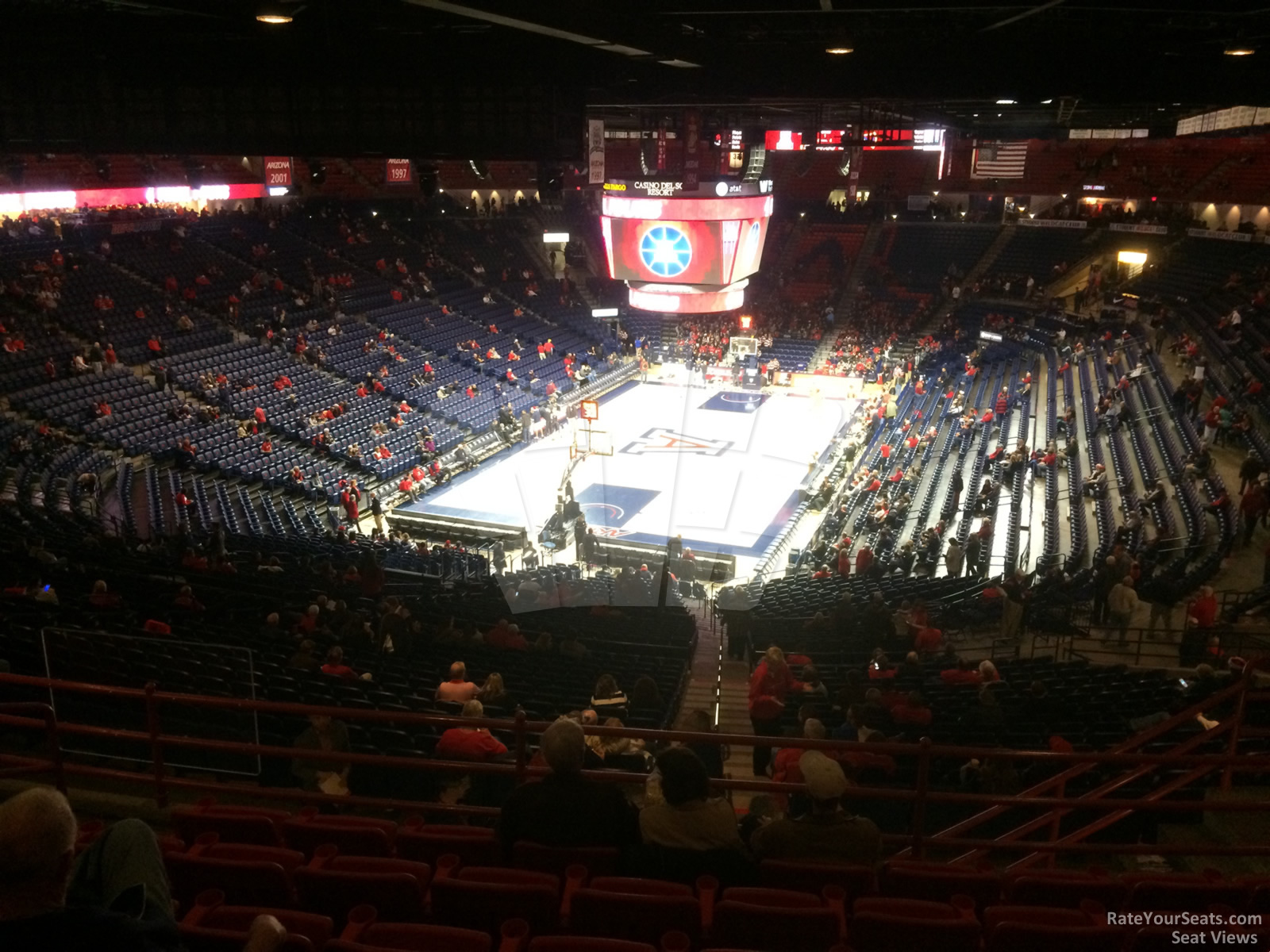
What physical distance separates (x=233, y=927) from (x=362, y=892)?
0.47 metres

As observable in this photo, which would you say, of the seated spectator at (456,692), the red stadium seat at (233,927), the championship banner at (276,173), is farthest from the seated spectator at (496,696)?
the championship banner at (276,173)

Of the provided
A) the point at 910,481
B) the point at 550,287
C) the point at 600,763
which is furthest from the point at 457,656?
the point at 550,287

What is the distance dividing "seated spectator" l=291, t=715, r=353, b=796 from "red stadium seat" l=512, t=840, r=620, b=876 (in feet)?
7.34

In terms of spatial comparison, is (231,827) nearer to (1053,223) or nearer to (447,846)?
(447,846)

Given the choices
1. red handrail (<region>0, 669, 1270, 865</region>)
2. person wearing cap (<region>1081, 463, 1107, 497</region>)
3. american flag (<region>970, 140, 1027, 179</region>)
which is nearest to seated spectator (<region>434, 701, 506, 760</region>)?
red handrail (<region>0, 669, 1270, 865</region>)

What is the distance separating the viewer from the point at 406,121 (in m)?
11.1

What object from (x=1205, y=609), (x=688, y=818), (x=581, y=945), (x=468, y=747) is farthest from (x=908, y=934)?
(x=1205, y=609)

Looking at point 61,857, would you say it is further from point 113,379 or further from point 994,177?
point 994,177

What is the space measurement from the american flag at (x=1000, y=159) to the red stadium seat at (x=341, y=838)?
41629 mm

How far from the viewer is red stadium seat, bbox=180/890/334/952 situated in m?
2.94

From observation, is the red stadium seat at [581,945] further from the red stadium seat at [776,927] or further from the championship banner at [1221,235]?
the championship banner at [1221,235]

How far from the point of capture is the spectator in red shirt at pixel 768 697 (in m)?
7.52

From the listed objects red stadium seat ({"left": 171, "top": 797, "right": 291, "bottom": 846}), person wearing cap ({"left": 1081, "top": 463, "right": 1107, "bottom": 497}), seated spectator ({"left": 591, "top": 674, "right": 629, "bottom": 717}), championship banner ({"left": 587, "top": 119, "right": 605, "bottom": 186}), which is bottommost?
person wearing cap ({"left": 1081, "top": 463, "right": 1107, "bottom": 497})

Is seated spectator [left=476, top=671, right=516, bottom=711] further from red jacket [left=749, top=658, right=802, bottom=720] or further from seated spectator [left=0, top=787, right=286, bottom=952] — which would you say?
seated spectator [left=0, top=787, right=286, bottom=952]
